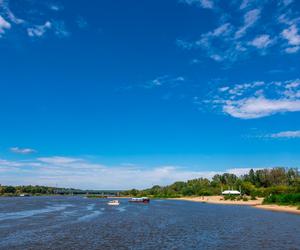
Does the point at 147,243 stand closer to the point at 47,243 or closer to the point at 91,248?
the point at 91,248

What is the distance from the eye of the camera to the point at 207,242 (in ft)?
152

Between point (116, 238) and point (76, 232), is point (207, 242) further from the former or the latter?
point (76, 232)

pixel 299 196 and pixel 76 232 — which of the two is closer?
pixel 76 232

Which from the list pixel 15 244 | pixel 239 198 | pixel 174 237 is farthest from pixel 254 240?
pixel 239 198

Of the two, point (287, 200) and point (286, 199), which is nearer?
point (287, 200)

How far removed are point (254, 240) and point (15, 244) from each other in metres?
30.2

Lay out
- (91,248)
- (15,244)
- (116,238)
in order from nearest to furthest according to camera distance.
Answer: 1. (91,248)
2. (15,244)
3. (116,238)

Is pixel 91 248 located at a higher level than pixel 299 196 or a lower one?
lower

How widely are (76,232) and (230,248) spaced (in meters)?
25.7

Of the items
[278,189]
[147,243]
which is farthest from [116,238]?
[278,189]

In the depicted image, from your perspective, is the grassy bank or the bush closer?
the grassy bank

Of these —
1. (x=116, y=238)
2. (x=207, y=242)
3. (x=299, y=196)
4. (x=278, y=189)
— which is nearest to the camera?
(x=207, y=242)

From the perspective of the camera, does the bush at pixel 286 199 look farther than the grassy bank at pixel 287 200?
Yes

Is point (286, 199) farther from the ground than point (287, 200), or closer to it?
farther from the ground
